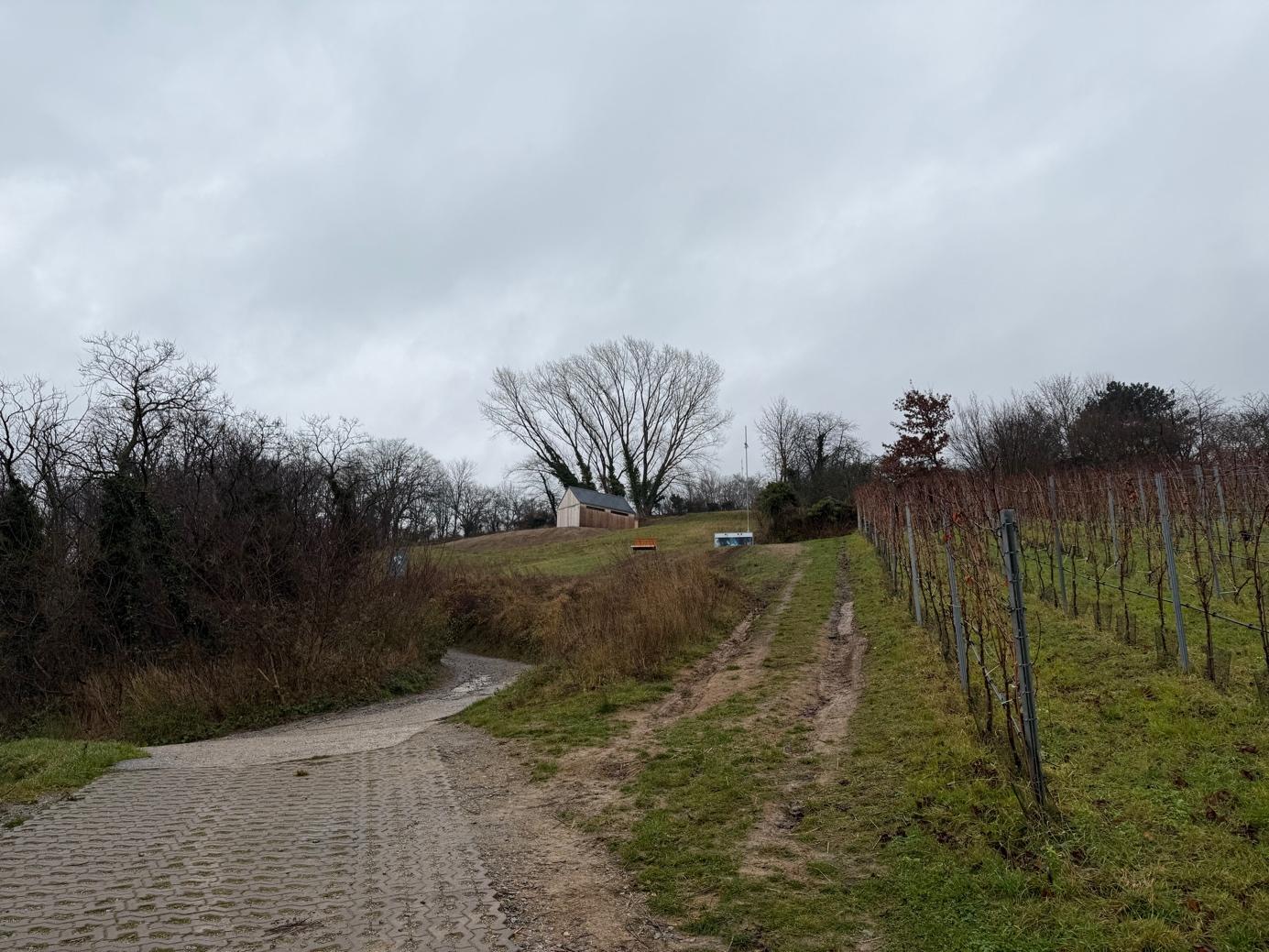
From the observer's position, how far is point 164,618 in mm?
15859

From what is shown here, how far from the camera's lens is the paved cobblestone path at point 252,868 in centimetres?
406

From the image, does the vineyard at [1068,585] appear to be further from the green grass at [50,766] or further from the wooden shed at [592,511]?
the wooden shed at [592,511]

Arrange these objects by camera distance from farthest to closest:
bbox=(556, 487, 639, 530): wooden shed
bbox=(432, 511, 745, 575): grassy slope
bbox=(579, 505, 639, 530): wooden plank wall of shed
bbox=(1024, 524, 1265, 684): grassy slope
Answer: bbox=(556, 487, 639, 530): wooden shed → bbox=(579, 505, 639, 530): wooden plank wall of shed → bbox=(432, 511, 745, 575): grassy slope → bbox=(1024, 524, 1265, 684): grassy slope

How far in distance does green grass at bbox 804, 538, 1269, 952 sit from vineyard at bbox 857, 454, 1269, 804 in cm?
33

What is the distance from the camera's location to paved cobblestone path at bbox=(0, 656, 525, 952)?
4062 millimetres

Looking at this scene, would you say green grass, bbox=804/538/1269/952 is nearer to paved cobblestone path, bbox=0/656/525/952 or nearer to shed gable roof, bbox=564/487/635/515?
paved cobblestone path, bbox=0/656/525/952

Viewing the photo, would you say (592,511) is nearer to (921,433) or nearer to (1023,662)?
(921,433)

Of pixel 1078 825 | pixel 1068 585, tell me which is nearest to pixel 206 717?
pixel 1078 825

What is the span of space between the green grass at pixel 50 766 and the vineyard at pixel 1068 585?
7.98 m

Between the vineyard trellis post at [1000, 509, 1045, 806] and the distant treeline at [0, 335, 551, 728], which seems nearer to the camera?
the vineyard trellis post at [1000, 509, 1045, 806]

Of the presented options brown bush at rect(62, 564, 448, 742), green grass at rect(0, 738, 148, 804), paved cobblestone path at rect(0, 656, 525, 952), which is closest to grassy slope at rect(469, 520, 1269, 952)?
paved cobblestone path at rect(0, 656, 525, 952)

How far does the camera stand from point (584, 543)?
47.7m

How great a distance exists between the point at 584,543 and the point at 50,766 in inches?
1568

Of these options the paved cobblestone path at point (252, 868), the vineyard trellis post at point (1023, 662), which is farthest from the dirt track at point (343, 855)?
the vineyard trellis post at point (1023, 662)
